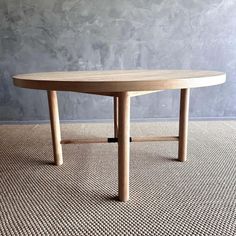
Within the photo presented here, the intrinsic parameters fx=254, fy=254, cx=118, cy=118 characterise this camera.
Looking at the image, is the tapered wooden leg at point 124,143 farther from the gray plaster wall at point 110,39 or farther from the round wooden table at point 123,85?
the gray plaster wall at point 110,39

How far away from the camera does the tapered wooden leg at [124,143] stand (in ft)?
3.17

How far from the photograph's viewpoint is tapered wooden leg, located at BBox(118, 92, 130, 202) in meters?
0.96

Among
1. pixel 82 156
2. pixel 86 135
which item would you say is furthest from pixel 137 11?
pixel 82 156

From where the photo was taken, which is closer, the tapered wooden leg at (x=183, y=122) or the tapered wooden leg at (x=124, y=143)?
the tapered wooden leg at (x=124, y=143)

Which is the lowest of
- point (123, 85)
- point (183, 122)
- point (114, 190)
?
point (114, 190)

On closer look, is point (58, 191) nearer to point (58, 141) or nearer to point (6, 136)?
point (58, 141)

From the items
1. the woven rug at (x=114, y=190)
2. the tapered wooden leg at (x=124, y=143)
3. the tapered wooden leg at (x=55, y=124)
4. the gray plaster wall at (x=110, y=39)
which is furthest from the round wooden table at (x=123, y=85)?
the gray plaster wall at (x=110, y=39)

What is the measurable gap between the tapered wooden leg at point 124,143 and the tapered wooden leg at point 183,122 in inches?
19.0

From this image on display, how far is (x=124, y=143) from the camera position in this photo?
100 cm

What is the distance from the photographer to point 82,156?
1538mm

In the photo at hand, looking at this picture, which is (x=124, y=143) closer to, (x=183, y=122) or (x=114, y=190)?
(x=114, y=190)

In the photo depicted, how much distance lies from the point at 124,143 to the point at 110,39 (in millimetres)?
1374

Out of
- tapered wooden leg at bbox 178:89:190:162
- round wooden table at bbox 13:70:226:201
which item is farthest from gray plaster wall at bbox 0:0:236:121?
round wooden table at bbox 13:70:226:201

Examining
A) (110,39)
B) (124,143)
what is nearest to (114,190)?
(124,143)
